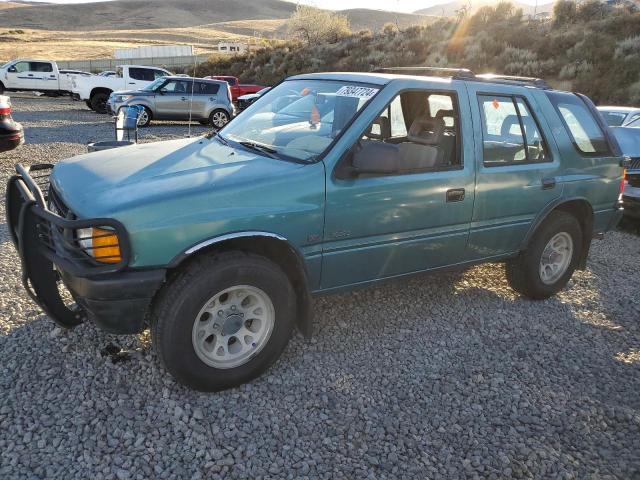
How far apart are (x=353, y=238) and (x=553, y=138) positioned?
2.06 metres

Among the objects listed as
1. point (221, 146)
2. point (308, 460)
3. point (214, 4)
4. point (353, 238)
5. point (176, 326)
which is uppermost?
point (214, 4)

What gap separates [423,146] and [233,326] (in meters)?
1.77

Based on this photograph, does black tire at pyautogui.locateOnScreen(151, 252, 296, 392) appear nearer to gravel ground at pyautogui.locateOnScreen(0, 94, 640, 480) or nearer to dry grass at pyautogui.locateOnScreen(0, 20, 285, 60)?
gravel ground at pyautogui.locateOnScreen(0, 94, 640, 480)

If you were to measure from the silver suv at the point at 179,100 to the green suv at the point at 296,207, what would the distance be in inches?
516

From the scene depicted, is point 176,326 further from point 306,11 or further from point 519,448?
point 306,11

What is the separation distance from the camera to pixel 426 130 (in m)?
4.11

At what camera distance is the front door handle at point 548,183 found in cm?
422

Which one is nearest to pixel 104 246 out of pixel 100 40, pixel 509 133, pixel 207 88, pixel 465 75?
pixel 465 75

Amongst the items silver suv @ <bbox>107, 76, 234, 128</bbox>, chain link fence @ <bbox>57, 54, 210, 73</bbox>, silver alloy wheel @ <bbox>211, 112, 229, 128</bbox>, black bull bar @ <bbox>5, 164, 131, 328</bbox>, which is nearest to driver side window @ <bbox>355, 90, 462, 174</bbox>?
black bull bar @ <bbox>5, 164, 131, 328</bbox>

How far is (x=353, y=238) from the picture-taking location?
3.39m

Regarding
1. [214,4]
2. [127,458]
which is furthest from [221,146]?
[214,4]

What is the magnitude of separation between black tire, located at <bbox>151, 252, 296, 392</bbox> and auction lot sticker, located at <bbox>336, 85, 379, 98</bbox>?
1.31 m

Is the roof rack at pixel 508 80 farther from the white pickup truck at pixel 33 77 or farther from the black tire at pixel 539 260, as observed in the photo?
the white pickup truck at pixel 33 77

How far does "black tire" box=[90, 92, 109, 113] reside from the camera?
20.5m
